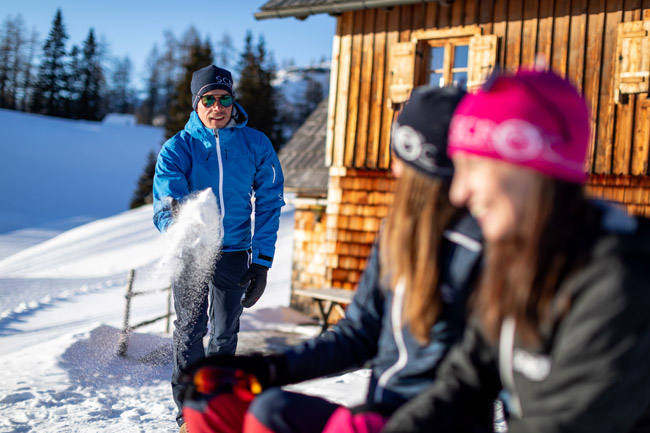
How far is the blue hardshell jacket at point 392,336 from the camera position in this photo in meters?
1.37

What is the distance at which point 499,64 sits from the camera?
707 centimetres

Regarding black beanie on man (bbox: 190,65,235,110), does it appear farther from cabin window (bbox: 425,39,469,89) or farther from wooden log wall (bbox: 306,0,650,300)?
cabin window (bbox: 425,39,469,89)

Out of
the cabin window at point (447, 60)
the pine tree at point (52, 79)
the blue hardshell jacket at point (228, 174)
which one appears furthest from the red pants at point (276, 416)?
the pine tree at point (52, 79)

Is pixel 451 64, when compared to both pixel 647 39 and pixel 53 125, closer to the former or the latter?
pixel 647 39

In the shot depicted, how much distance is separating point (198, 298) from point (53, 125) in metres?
41.7

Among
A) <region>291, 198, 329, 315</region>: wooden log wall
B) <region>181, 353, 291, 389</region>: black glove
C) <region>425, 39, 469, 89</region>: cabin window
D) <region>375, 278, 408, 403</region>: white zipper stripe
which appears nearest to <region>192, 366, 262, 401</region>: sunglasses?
<region>181, 353, 291, 389</region>: black glove

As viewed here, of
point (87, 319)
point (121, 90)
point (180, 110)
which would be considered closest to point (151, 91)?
point (121, 90)

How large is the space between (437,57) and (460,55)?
1.15 feet

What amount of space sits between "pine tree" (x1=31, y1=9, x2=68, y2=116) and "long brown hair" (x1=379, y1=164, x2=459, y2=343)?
168ft

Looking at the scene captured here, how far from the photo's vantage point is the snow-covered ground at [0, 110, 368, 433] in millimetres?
3682

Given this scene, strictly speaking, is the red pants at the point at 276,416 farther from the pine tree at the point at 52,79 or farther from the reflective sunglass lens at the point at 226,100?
the pine tree at the point at 52,79

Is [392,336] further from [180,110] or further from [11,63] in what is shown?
[11,63]

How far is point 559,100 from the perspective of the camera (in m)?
1.07

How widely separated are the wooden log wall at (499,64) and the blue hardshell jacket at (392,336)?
222 inches
